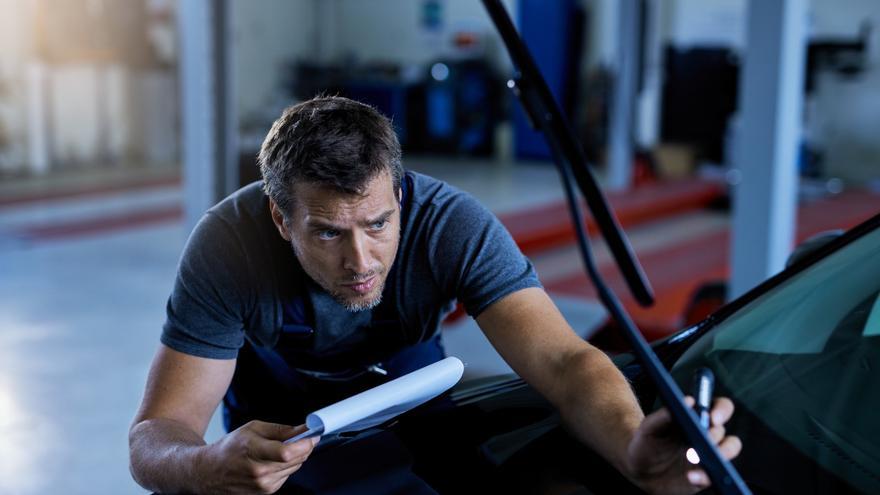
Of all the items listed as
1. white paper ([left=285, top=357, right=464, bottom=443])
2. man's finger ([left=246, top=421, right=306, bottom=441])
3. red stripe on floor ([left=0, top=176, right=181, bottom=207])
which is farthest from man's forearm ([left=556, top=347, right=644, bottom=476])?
red stripe on floor ([left=0, top=176, right=181, bottom=207])

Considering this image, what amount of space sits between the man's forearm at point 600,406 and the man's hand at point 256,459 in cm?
43

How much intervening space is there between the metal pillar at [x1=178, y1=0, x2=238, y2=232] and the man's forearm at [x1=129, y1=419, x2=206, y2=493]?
3.21 metres

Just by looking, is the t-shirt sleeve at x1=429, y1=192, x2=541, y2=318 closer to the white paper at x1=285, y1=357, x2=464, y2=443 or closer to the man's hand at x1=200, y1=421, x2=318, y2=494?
the white paper at x1=285, y1=357, x2=464, y2=443

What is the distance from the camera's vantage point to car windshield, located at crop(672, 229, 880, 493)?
Result: 4.72ft

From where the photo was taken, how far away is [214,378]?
1822mm

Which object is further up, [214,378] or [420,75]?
[420,75]

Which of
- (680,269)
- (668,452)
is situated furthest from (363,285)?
(680,269)

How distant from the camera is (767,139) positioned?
3.70 m

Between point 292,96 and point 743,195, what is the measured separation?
895 cm

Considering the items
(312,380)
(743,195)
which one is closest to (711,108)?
(743,195)

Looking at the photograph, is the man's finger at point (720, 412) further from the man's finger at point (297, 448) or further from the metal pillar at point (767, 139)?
the metal pillar at point (767, 139)

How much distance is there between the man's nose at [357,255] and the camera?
1.64 meters

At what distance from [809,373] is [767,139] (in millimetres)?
2231

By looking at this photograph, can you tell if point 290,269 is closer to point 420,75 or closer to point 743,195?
point 743,195
